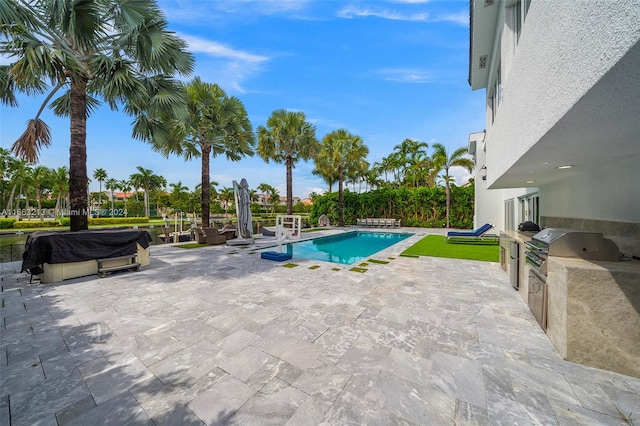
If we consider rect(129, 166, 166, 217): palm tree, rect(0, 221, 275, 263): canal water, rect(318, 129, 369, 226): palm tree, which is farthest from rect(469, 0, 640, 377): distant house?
rect(129, 166, 166, 217): palm tree

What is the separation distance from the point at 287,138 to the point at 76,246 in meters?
12.6

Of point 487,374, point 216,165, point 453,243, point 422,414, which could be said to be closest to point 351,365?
point 422,414

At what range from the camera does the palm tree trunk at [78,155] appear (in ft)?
21.5

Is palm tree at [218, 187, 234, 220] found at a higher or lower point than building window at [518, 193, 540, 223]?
higher

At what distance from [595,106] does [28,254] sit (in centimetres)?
975

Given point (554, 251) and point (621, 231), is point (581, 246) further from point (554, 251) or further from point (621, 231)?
point (621, 231)

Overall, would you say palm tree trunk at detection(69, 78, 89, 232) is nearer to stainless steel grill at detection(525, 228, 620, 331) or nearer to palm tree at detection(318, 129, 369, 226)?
stainless steel grill at detection(525, 228, 620, 331)

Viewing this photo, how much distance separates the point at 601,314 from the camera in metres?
2.55

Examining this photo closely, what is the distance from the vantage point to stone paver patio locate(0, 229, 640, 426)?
201cm

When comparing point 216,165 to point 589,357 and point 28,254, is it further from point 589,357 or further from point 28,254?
point 589,357

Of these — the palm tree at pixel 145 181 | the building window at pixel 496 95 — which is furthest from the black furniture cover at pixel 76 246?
the palm tree at pixel 145 181

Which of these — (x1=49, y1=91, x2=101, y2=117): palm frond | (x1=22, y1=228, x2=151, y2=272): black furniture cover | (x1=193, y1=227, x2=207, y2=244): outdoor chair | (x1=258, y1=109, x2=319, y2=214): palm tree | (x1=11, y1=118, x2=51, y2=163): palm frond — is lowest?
(x1=193, y1=227, x2=207, y2=244): outdoor chair

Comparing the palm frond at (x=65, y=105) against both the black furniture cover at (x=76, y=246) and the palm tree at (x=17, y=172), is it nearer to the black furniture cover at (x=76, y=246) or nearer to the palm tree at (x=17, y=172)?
the black furniture cover at (x=76, y=246)

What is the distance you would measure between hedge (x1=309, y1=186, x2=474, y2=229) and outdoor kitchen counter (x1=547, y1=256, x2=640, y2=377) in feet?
61.4
